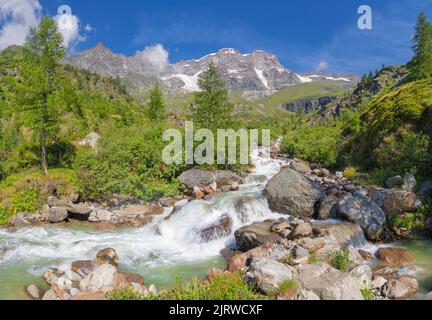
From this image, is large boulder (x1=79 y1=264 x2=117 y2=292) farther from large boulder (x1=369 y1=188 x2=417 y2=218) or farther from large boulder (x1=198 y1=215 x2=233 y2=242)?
large boulder (x1=369 y1=188 x2=417 y2=218)

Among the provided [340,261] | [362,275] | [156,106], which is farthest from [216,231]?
[156,106]

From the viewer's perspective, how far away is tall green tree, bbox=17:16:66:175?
91.5ft

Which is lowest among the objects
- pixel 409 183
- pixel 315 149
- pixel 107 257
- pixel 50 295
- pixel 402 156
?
pixel 50 295

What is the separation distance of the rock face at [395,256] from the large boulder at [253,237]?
501cm

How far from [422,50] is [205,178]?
63128 mm

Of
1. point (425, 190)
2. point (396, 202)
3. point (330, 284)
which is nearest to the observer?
point (330, 284)

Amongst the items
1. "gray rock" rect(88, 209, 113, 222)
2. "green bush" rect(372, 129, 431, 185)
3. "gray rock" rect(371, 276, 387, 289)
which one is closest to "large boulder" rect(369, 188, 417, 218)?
"green bush" rect(372, 129, 431, 185)

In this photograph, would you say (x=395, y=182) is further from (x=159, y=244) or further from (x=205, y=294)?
(x=205, y=294)

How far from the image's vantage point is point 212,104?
44.9m

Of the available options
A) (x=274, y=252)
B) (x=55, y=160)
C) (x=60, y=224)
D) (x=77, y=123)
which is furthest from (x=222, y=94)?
(x=274, y=252)

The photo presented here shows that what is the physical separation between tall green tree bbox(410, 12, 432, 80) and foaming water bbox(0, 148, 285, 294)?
61.1m

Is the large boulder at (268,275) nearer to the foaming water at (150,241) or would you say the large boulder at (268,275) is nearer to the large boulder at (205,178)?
the foaming water at (150,241)

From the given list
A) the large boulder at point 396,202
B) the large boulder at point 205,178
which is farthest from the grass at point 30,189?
the large boulder at point 396,202

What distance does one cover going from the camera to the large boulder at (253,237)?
17.6 meters
